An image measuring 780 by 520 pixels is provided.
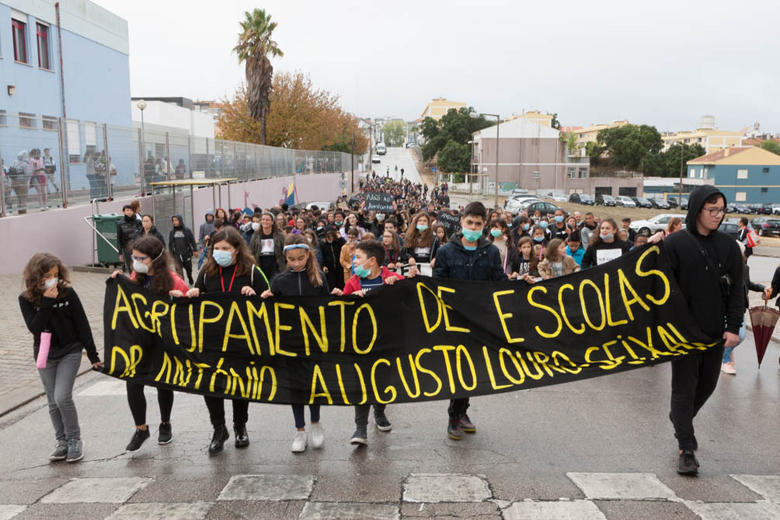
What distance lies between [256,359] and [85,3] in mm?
29943

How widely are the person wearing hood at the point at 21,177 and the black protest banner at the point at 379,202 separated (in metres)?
8.27

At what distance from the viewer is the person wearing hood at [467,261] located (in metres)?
5.77

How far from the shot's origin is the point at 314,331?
17.9 ft

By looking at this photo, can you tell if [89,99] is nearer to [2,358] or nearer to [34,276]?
[2,358]

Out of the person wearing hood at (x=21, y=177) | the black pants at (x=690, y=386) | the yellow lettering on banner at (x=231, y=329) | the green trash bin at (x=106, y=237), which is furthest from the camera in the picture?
the green trash bin at (x=106, y=237)

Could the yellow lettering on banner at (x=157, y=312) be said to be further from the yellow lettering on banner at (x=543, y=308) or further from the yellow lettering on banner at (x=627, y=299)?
the yellow lettering on banner at (x=627, y=299)

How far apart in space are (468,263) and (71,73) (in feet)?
92.9

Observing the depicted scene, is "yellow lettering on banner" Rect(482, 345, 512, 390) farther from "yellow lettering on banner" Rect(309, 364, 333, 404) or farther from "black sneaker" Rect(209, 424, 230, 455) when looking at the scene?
"black sneaker" Rect(209, 424, 230, 455)

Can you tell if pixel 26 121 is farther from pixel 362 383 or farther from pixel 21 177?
pixel 362 383

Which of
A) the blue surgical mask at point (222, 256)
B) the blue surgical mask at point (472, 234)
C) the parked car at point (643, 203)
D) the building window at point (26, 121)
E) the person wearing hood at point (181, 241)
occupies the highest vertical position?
the building window at point (26, 121)

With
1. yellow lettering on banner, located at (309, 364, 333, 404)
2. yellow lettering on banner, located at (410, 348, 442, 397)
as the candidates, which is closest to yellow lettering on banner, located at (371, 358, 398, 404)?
yellow lettering on banner, located at (410, 348, 442, 397)

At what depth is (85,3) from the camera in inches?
1187

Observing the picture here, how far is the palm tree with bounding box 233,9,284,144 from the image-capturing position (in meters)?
45.2

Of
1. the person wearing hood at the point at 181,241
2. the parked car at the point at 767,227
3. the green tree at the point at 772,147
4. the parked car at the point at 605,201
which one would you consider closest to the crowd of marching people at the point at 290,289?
the person wearing hood at the point at 181,241
